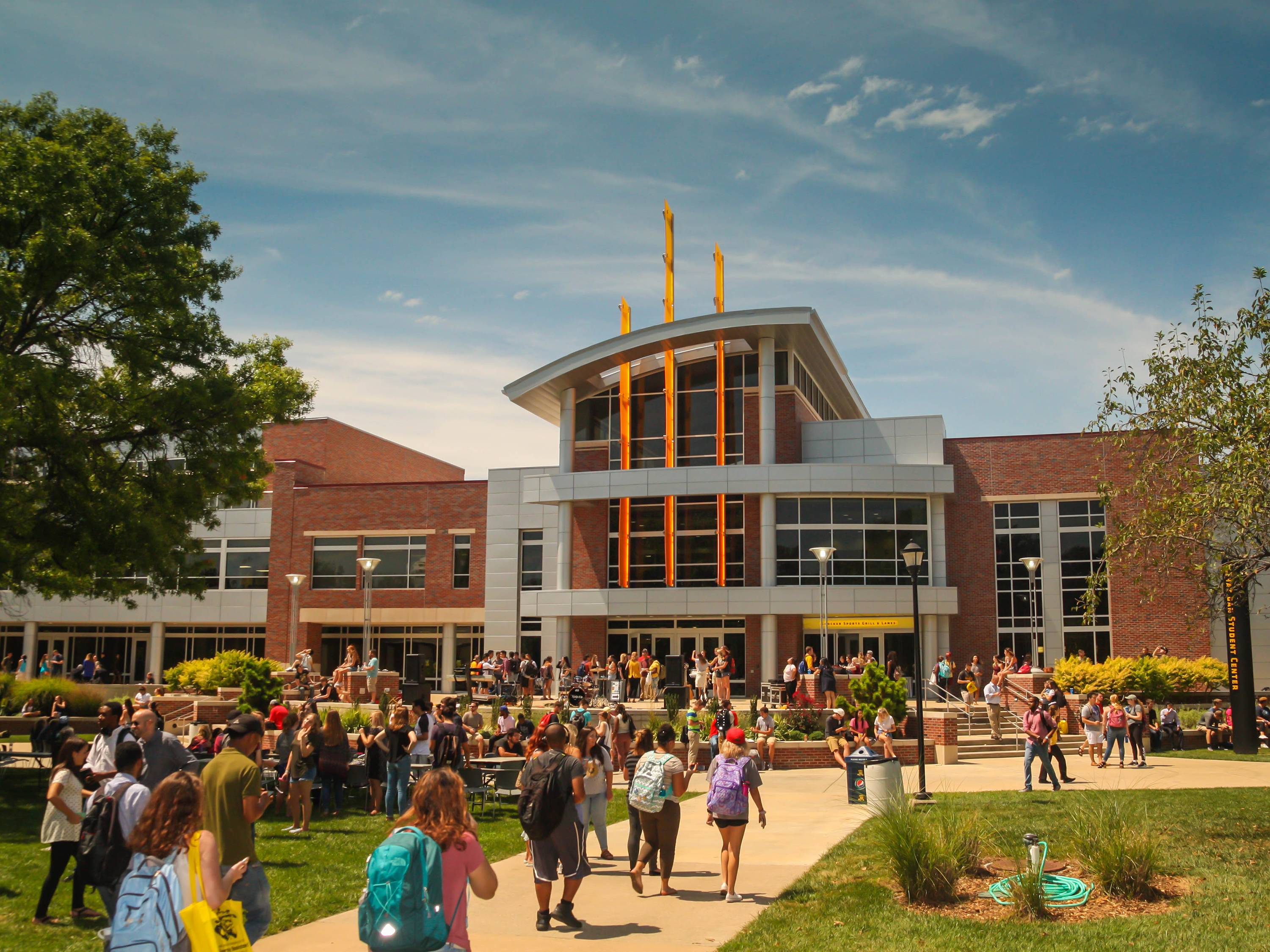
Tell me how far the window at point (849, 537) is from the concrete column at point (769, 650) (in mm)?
1585

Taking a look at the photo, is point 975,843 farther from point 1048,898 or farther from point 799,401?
point 799,401

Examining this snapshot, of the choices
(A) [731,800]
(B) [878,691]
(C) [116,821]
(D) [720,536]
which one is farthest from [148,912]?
(D) [720,536]

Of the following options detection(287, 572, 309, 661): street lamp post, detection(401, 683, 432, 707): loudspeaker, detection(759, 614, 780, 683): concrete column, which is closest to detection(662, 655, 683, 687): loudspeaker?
detection(759, 614, 780, 683): concrete column

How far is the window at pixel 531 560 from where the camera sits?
146ft

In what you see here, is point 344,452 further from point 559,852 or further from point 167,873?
point 167,873

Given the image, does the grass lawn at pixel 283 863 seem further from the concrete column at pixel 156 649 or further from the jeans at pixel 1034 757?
the concrete column at pixel 156 649

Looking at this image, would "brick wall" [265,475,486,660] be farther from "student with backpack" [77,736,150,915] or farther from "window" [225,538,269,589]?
"student with backpack" [77,736,150,915]

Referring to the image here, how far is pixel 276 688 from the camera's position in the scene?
95.9 feet

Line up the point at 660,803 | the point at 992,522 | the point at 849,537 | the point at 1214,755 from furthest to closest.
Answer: the point at 992,522 → the point at 849,537 → the point at 1214,755 → the point at 660,803

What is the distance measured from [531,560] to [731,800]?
35.2m

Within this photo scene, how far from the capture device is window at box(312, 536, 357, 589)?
46.7 meters

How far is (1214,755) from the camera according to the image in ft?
84.2

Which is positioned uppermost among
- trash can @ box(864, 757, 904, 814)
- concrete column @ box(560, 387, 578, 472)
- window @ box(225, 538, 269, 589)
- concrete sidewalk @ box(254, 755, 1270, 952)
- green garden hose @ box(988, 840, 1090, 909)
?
concrete column @ box(560, 387, 578, 472)

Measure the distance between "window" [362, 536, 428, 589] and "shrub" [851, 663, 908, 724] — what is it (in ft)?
83.3
